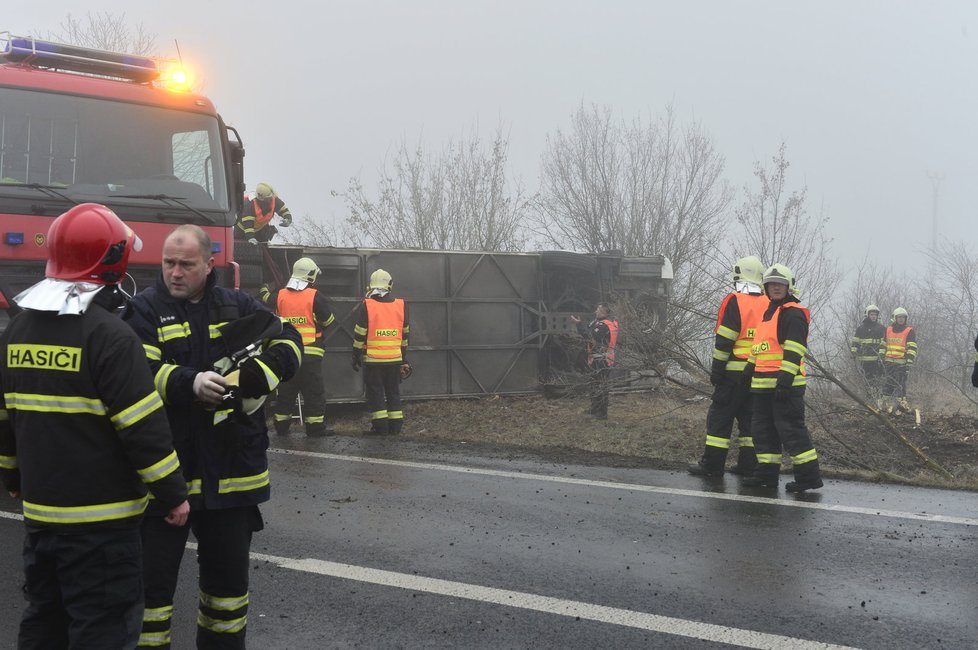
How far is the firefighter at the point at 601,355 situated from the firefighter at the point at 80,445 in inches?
344

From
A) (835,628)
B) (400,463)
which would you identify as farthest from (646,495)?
(835,628)

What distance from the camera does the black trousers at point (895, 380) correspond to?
14342mm

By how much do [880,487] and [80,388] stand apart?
21.6 ft

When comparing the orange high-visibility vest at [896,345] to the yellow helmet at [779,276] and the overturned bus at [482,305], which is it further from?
the yellow helmet at [779,276]

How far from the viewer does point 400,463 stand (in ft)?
28.4

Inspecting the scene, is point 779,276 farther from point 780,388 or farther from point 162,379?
point 162,379

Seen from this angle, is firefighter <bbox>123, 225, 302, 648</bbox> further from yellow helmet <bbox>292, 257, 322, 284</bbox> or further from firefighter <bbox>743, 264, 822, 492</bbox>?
yellow helmet <bbox>292, 257, 322, 284</bbox>

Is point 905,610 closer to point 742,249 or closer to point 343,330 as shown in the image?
point 343,330

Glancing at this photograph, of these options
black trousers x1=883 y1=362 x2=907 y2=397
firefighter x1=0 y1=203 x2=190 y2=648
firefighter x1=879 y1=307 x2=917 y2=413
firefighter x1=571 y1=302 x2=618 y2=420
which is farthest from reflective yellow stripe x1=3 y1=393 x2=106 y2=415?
firefighter x1=879 y1=307 x2=917 y2=413

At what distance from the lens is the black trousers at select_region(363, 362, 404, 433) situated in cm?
1105

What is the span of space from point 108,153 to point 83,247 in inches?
199

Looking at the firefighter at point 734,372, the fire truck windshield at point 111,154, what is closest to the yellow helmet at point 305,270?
the fire truck windshield at point 111,154

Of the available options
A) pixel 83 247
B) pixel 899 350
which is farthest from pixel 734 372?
pixel 899 350

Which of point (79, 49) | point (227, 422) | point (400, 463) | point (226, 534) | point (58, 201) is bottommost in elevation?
point (400, 463)
